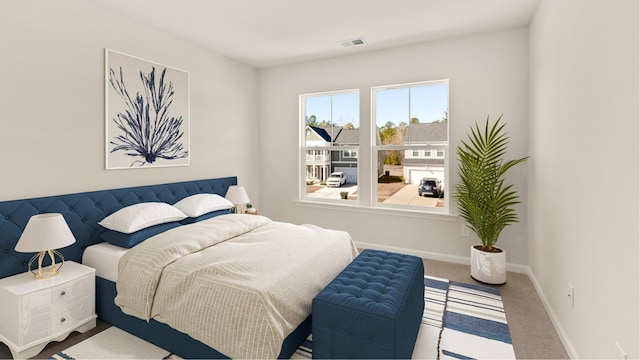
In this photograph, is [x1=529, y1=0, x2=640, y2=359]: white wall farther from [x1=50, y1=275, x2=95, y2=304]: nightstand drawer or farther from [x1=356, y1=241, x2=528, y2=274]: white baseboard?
[x1=50, y1=275, x2=95, y2=304]: nightstand drawer

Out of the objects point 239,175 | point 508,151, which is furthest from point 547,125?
point 239,175

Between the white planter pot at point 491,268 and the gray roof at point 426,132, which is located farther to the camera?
the gray roof at point 426,132

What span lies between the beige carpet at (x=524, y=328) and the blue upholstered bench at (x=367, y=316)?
794 millimetres

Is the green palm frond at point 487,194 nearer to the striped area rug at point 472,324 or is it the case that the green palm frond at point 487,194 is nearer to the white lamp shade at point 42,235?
the striped area rug at point 472,324

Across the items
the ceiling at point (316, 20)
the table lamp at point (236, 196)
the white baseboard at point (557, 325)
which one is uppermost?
the ceiling at point (316, 20)

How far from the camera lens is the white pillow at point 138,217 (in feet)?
8.46

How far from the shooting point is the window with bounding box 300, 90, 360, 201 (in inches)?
172

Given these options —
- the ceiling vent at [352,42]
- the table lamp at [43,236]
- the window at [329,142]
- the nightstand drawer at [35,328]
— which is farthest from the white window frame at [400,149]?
the nightstand drawer at [35,328]

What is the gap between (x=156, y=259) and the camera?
2.13 m

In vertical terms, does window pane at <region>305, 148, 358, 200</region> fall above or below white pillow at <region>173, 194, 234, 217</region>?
above

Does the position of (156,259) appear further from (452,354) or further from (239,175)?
(239,175)

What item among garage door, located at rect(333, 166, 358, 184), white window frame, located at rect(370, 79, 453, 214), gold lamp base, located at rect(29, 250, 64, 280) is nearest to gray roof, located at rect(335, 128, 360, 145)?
white window frame, located at rect(370, 79, 453, 214)

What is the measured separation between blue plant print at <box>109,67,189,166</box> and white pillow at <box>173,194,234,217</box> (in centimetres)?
57

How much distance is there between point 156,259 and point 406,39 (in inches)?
136
